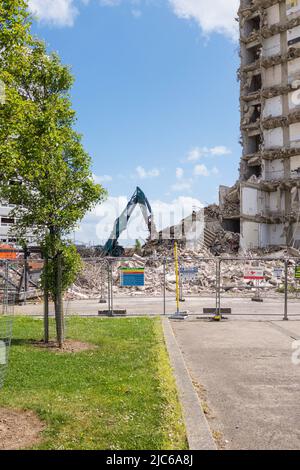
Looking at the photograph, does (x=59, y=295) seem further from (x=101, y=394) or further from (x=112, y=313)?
(x=112, y=313)

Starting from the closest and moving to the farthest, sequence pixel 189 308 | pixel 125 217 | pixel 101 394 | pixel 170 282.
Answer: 1. pixel 101 394
2. pixel 189 308
3. pixel 170 282
4. pixel 125 217

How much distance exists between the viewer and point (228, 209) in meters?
58.8

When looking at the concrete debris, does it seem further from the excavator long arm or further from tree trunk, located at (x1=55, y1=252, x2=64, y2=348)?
tree trunk, located at (x1=55, y1=252, x2=64, y2=348)

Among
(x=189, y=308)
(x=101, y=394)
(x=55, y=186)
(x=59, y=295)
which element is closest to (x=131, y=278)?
(x=189, y=308)

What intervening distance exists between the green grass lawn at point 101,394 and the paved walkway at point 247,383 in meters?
0.63

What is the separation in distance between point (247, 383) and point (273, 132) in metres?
52.8

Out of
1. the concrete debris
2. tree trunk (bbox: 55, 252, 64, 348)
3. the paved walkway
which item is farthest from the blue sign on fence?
tree trunk (bbox: 55, 252, 64, 348)

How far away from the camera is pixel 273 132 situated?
57.3 meters

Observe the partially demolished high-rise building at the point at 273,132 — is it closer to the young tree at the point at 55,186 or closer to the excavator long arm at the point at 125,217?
the excavator long arm at the point at 125,217

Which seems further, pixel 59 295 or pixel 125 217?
pixel 125 217

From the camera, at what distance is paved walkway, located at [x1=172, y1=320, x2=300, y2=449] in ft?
19.0

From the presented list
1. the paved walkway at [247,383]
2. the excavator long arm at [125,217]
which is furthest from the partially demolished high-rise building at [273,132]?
the paved walkway at [247,383]

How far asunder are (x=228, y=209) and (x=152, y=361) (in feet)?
166
